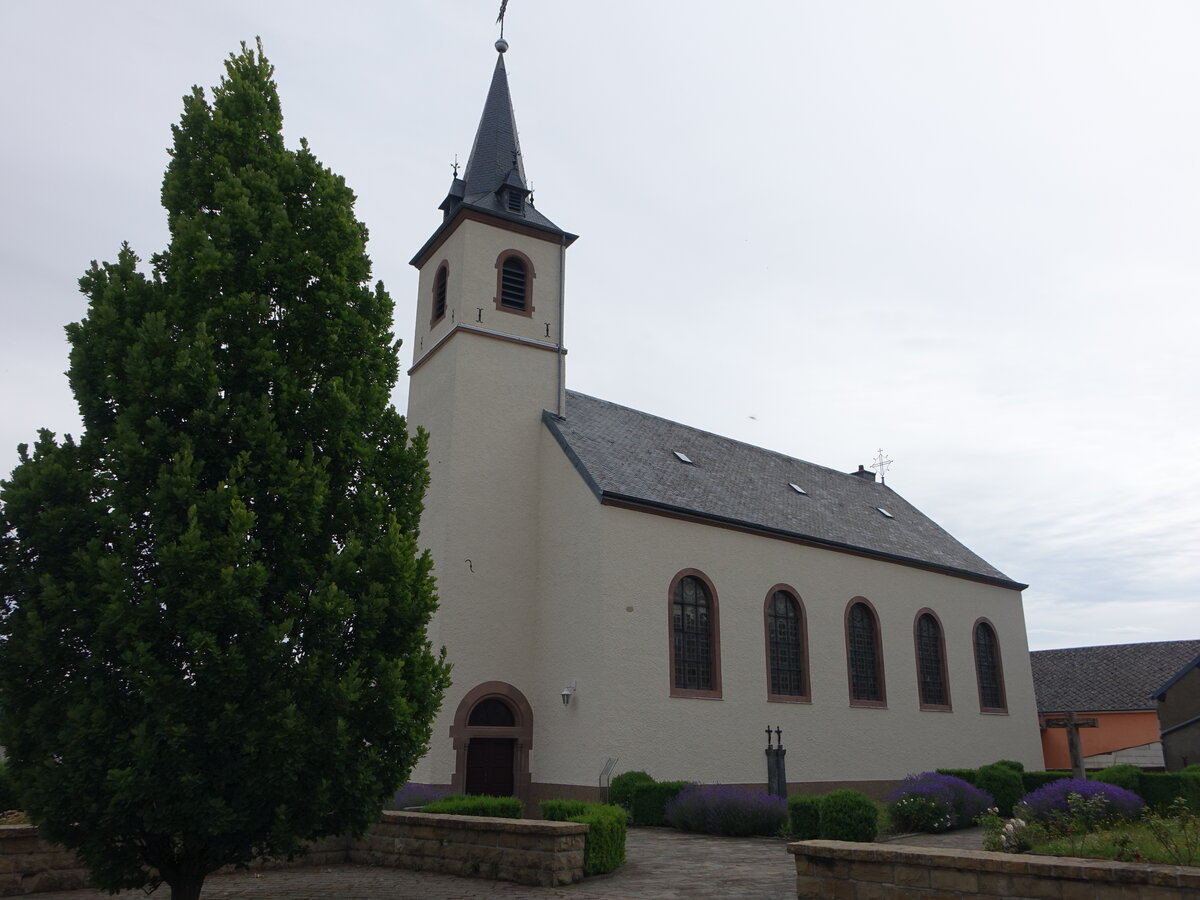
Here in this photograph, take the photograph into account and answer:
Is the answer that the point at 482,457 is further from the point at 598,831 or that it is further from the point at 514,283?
the point at 598,831

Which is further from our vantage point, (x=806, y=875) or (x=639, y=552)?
(x=639, y=552)

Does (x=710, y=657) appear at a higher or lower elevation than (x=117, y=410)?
lower

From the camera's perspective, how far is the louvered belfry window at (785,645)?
21000 millimetres

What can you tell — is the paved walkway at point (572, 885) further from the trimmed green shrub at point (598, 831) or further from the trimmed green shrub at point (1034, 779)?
the trimmed green shrub at point (1034, 779)

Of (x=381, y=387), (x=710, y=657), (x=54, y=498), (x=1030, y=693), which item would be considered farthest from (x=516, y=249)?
(x=1030, y=693)

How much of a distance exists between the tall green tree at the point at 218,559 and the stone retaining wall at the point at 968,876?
13.6 ft

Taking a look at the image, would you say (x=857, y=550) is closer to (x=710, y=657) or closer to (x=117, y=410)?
(x=710, y=657)

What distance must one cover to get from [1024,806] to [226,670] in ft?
34.6

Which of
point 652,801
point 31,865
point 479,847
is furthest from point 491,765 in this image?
point 31,865

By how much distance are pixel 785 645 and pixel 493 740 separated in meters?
7.59

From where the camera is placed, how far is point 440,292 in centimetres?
2295

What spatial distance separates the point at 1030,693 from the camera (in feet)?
91.0

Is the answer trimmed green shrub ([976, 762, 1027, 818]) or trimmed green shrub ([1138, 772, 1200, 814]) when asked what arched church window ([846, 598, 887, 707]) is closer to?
trimmed green shrub ([976, 762, 1027, 818])

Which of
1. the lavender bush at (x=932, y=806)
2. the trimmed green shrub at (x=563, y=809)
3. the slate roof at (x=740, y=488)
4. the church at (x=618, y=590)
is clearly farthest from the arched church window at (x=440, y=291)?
the lavender bush at (x=932, y=806)
